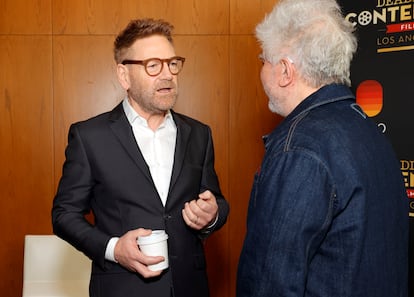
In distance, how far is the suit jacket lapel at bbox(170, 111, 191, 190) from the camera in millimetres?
2031

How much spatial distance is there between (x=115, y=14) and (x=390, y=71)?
6.71ft

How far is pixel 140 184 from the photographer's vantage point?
1.97 meters

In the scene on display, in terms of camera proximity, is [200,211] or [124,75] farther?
[124,75]

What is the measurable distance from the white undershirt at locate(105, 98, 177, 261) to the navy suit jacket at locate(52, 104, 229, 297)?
0.13ft

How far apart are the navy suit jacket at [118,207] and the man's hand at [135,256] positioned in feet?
0.42

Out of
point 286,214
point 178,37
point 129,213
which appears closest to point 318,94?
point 286,214

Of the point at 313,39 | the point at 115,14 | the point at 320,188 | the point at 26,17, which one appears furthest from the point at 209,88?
the point at 320,188

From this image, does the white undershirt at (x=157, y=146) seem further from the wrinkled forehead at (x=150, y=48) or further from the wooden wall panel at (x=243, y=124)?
the wooden wall panel at (x=243, y=124)

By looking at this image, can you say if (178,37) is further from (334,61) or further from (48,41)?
(334,61)

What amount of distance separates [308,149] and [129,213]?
95 centimetres

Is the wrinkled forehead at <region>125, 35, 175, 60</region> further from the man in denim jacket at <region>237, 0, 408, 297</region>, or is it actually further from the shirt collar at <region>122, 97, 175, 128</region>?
the man in denim jacket at <region>237, 0, 408, 297</region>

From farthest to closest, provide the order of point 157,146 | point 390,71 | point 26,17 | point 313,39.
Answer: point 26,17
point 390,71
point 157,146
point 313,39

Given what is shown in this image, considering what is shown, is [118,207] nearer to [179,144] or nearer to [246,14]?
[179,144]

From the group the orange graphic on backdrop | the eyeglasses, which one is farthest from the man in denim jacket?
the orange graphic on backdrop
